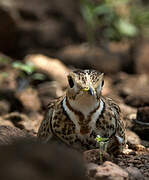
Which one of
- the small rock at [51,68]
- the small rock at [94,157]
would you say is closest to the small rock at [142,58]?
the small rock at [51,68]

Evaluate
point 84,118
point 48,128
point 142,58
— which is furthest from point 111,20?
point 84,118

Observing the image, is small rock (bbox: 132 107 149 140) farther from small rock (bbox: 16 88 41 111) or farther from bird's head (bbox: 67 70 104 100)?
small rock (bbox: 16 88 41 111)

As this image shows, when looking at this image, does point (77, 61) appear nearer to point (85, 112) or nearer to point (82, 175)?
point (85, 112)

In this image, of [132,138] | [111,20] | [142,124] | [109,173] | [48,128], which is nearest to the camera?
[109,173]

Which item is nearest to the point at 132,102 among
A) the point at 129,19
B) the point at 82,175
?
the point at 82,175

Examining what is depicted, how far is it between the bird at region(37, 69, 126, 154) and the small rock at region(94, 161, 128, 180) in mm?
603

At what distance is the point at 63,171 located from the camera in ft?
9.39

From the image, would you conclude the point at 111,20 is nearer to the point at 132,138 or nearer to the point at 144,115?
the point at 144,115

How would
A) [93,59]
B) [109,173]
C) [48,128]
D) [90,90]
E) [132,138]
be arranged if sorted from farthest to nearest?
[93,59], [132,138], [48,128], [90,90], [109,173]

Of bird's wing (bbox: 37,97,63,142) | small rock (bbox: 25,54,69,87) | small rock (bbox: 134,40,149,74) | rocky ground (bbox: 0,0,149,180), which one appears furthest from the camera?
small rock (bbox: 134,40,149,74)

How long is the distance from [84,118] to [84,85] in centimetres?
37

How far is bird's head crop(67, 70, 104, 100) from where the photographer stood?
4127 millimetres

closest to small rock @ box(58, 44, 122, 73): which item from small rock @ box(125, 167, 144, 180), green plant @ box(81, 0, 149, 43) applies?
green plant @ box(81, 0, 149, 43)

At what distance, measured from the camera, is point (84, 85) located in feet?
13.6
